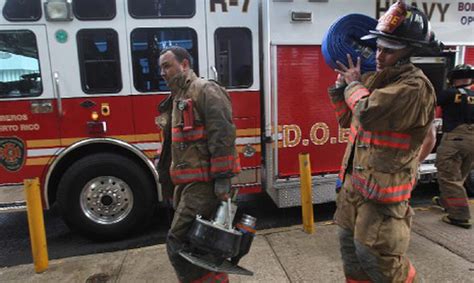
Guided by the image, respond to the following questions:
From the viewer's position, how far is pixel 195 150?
2.52 metres

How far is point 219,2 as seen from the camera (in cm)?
414

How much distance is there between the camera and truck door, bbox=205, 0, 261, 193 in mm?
4164

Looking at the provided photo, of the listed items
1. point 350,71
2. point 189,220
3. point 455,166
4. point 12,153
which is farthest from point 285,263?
point 12,153

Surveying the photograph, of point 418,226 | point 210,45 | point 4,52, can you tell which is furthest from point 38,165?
point 418,226

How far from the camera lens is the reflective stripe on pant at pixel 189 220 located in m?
2.50

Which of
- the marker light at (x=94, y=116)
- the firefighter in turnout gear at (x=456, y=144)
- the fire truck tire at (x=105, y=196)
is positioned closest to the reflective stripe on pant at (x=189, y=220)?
the fire truck tire at (x=105, y=196)

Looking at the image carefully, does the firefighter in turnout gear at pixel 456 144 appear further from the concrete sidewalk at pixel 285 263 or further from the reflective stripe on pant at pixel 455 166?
the concrete sidewalk at pixel 285 263

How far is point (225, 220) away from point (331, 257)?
1440 mm

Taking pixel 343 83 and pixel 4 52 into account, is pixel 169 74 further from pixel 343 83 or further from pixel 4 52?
pixel 4 52

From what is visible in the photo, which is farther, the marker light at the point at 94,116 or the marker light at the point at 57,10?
the marker light at the point at 94,116

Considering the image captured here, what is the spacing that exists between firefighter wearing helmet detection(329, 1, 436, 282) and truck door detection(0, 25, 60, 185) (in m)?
3.05

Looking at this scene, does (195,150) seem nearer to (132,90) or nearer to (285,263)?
(285,263)

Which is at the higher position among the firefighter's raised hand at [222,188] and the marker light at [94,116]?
the marker light at [94,116]

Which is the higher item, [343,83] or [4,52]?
[4,52]
